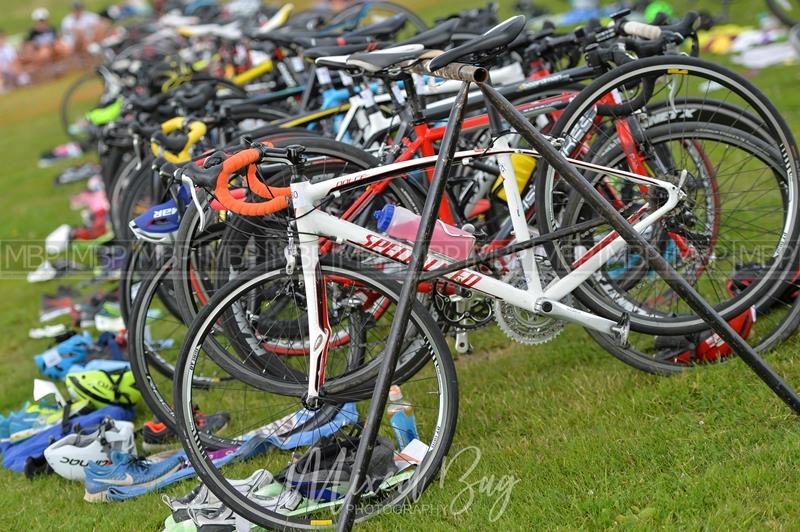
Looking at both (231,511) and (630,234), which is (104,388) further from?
(630,234)

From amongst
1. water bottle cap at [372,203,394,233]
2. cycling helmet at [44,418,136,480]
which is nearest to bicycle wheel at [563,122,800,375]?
water bottle cap at [372,203,394,233]

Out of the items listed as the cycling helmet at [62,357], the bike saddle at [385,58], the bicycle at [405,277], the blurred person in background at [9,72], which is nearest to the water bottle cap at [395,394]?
the bicycle at [405,277]

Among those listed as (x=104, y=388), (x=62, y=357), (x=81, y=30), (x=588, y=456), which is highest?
(x=588, y=456)

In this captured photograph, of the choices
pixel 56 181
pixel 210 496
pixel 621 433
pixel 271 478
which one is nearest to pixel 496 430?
pixel 621 433

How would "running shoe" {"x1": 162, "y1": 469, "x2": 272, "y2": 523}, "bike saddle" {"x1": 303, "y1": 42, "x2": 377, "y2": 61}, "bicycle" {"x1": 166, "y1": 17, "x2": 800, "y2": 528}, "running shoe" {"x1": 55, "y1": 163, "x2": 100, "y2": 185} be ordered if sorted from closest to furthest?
"bicycle" {"x1": 166, "y1": 17, "x2": 800, "y2": 528} → "running shoe" {"x1": 162, "y1": 469, "x2": 272, "y2": 523} → "bike saddle" {"x1": 303, "y1": 42, "x2": 377, "y2": 61} → "running shoe" {"x1": 55, "y1": 163, "x2": 100, "y2": 185}

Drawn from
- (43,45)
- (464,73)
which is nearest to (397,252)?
(464,73)

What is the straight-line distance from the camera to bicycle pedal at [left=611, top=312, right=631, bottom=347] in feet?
11.6

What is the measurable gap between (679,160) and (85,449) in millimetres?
3135

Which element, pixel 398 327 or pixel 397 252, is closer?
pixel 398 327

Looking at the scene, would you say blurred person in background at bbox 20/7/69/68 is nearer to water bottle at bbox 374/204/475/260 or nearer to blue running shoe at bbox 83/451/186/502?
blue running shoe at bbox 83/451/186/502

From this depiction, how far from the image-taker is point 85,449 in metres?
4.14

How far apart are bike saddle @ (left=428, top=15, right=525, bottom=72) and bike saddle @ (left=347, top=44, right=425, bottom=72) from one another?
49 cm

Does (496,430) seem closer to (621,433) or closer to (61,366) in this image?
(621,433)

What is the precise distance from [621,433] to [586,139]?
1.28 m
